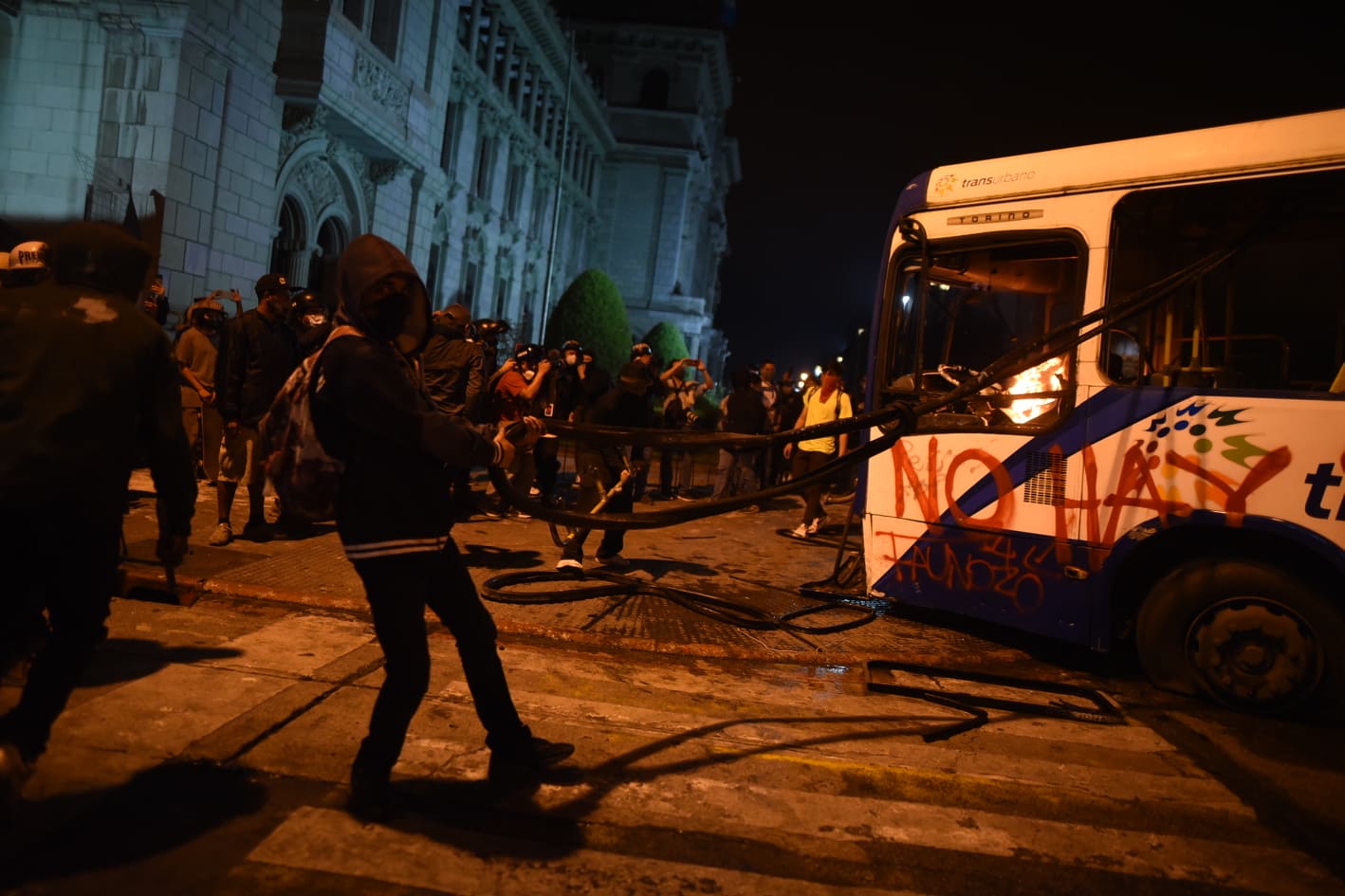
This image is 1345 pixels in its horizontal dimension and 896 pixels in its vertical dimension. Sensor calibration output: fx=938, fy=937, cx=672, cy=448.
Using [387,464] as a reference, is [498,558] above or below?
below

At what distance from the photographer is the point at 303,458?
3115 millimetres

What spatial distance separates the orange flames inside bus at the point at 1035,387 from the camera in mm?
5762

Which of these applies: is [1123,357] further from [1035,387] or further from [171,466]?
[171,466]

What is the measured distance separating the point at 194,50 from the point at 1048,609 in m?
14.5

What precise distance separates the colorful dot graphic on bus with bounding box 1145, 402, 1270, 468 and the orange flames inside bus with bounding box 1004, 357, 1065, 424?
61cm

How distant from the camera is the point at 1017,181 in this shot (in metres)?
6.06

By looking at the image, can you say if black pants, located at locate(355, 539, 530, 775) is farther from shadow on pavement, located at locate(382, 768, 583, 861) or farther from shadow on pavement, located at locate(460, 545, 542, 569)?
shadow on pavement, located at locate(460, 545, 542, 569)

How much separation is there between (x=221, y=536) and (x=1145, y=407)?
670cm

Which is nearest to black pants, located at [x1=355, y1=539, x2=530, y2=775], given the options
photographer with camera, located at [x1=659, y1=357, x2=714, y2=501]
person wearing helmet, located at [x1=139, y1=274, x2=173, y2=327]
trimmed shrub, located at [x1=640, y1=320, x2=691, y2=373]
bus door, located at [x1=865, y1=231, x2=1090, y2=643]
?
bus door, located at [x1=865, y1=231, x2=1090, y2=643]

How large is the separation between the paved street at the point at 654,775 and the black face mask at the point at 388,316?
164cm

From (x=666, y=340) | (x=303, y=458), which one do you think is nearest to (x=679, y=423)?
(x=303, y=458)

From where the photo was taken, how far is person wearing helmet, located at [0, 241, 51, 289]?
5.93 metres

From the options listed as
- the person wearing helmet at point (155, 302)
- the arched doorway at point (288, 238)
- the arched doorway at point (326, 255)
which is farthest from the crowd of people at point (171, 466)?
the arched doorway at point (326, 255)

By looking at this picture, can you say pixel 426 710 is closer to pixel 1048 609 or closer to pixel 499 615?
pixel 499 615
